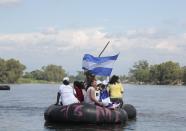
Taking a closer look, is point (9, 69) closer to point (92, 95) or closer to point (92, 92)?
point (92, 95)

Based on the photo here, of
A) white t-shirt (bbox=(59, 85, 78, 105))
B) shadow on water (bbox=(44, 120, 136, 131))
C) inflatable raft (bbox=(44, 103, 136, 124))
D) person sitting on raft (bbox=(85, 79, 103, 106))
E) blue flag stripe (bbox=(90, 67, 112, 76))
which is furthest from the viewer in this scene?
blue flag stripe (bbox=(90, 67, 112, 76))

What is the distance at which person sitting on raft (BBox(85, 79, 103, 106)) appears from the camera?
80.5 feet

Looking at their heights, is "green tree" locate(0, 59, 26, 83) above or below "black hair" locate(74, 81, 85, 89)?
above

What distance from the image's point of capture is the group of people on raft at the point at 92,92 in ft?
81.4

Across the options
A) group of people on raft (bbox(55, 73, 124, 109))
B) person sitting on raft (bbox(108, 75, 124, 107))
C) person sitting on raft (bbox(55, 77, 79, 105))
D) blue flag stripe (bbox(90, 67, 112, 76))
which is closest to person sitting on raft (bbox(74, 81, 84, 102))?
group of people on raft (bbox(55, 73, 124, 109))

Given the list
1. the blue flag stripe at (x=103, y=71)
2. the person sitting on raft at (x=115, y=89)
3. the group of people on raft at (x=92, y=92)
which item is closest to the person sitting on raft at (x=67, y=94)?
the group of people on raft at (x=92, y=92)

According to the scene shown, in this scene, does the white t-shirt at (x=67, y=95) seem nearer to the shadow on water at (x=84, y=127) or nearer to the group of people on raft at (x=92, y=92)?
the group of people on raft at (x=92, y=92)

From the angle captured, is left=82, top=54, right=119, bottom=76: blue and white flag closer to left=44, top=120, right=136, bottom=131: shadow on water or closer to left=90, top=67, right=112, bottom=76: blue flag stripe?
left=90, top=67, right=112, bottom=76: blue flag stripe

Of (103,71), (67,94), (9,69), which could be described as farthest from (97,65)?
(9,69)

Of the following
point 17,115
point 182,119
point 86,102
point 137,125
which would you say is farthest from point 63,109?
point 182,119

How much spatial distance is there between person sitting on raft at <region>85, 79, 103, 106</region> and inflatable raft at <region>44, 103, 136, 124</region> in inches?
12.6

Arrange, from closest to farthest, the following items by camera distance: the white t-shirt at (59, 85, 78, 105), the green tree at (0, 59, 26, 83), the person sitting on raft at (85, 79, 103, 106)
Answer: the person sitting on raft at (85, 79, 103, 106), the white t-shirt at (59, 85, 78, 105), the green tree at (0, 59, 26, 83)

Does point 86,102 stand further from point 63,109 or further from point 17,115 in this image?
point 17,115

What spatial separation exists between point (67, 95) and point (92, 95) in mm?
1163
